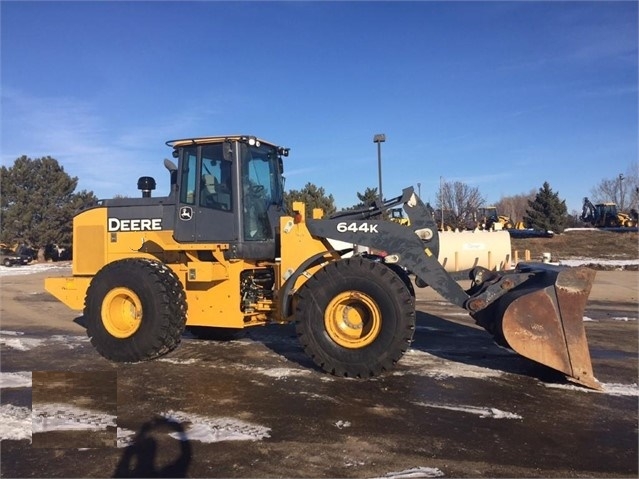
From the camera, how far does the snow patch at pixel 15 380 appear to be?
6125mm

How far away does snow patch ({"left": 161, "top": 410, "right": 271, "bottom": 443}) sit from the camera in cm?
450

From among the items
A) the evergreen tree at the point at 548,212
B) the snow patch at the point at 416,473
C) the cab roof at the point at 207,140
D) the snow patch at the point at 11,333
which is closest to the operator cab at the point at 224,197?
the cab roof at the point at 207,140

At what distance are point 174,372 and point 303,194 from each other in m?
15.1

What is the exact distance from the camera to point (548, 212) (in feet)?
136

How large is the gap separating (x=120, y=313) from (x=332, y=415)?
3.45 metres

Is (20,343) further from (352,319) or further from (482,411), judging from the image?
(482,411)

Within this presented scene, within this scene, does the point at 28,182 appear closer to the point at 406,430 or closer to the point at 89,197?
the point at 89,197

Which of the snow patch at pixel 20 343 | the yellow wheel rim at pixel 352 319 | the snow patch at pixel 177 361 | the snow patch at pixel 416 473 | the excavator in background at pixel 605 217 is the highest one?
the excavator in background at pixel 605 217

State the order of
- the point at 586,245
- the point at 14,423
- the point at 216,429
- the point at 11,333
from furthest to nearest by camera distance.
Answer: the point at 586,245, the point at 11,333, the point at 14,423, the point at 216,429

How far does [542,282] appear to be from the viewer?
6125mm

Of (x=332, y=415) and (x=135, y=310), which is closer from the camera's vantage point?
(x=332, y=415)

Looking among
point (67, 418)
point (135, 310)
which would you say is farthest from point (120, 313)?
point (67, 418)

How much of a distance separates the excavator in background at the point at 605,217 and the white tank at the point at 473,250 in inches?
1738

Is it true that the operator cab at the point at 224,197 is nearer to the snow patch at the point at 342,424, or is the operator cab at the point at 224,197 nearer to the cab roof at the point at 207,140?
the cab roof at the point at 207,140
